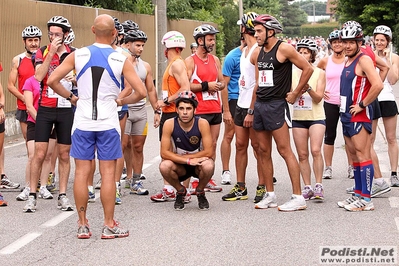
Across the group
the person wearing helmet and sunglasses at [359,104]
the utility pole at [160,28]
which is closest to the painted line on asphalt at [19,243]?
the person wearing helmet and sunglasses at [359,104]

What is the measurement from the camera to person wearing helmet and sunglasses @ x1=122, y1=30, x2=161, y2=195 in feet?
37.3

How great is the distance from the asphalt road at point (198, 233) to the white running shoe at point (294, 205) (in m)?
0.10

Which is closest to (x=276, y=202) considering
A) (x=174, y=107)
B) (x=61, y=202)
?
(x=174, y=107)

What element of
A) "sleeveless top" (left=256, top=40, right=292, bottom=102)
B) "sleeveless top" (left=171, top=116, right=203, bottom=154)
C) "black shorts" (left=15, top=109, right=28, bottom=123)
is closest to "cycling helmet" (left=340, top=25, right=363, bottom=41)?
"sleeveless top" (left=256, top=40, right=292, bottom=102)

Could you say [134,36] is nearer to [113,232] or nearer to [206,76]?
[206,76]

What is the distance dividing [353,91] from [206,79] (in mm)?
1982

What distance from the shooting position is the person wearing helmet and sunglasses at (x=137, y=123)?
11367 millimetres

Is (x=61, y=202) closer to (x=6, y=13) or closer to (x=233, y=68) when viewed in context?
(x=233, y=68)

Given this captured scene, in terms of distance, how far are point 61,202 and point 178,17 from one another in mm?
25436

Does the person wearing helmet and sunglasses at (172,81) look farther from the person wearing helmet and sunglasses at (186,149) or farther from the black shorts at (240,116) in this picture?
the black shorts at (240,116)

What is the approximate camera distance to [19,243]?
8.47 metres

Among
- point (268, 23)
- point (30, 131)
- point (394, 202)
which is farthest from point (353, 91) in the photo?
point (30, 131)

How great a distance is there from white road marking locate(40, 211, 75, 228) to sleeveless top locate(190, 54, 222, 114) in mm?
2270

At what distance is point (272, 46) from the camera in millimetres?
9969
